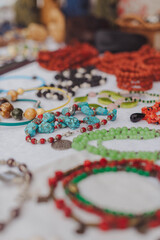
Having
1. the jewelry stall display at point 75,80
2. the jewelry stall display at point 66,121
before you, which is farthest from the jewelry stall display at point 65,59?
the jewelry stall display at point 66,121

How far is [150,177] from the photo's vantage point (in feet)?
2.27

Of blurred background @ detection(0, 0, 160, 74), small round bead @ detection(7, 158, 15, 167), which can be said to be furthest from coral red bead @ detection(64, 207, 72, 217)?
blurred background @ detection(0, 0, 160, 74)

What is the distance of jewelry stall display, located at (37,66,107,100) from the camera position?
1.18 metres

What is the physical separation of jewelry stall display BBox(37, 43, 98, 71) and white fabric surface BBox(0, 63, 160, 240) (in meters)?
0.67

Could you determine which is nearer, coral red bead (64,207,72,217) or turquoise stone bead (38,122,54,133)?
coral red bead (64,207,72,217)

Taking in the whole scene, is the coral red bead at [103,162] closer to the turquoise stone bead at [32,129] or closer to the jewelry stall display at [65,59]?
the turquoise stone bead at [32,129]

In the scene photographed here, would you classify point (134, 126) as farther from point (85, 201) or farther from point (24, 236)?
point (24, 236)

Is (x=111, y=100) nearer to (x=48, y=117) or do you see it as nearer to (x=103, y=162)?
(x=48, y=117)

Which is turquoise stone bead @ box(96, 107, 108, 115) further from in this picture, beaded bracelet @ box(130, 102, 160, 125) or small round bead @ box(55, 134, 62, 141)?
small round bead @ box(55, 134, 62, 141)

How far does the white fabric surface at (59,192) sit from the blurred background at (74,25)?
0.87m

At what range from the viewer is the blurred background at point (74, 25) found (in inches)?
69.0

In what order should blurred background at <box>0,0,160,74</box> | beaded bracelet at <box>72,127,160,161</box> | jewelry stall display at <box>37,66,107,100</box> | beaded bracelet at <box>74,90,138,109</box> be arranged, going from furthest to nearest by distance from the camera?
blurred background at <box>0,0,160,74</box> < jewelry stall display at <box>37,66,107,100</box> < beaded bracelet at <box>74,90,138,109</box> < beaded bracelet at <box>72,127,160,161</box>

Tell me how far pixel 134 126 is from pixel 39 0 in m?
1.75

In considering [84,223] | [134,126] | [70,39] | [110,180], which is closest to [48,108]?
[134,126]
